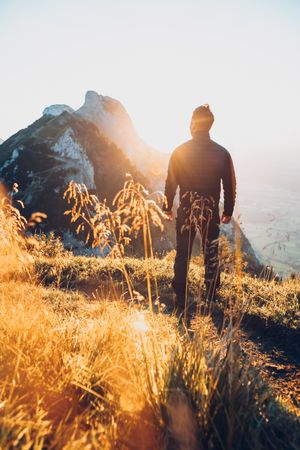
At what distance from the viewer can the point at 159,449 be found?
1572 millimetres

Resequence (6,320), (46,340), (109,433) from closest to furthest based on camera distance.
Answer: (109,433) → (46,340) → (6,320)

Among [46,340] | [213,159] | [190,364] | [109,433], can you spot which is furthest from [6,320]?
[213,159]

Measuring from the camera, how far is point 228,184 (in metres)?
4.91

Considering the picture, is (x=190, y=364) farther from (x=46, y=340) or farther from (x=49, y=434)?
(x=46, y=340)

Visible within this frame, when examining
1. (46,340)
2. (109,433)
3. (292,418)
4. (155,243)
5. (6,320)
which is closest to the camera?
(109,433)

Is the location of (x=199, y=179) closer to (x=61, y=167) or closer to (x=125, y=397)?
(x=125, y=397)

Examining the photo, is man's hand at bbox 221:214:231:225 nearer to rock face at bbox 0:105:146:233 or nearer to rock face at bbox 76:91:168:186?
rock face at bbox 0:105:146:233

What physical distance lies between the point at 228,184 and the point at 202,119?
1.13m

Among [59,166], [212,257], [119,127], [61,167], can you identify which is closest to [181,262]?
[212,257]

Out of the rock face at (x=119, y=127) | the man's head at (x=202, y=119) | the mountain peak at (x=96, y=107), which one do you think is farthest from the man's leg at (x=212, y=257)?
the mountain peak at (x=96, y=107)

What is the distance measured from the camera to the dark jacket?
4773 mm

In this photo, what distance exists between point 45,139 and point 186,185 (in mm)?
62847

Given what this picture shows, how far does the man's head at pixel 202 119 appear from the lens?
478 cm

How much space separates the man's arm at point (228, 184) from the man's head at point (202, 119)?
0.57 m
